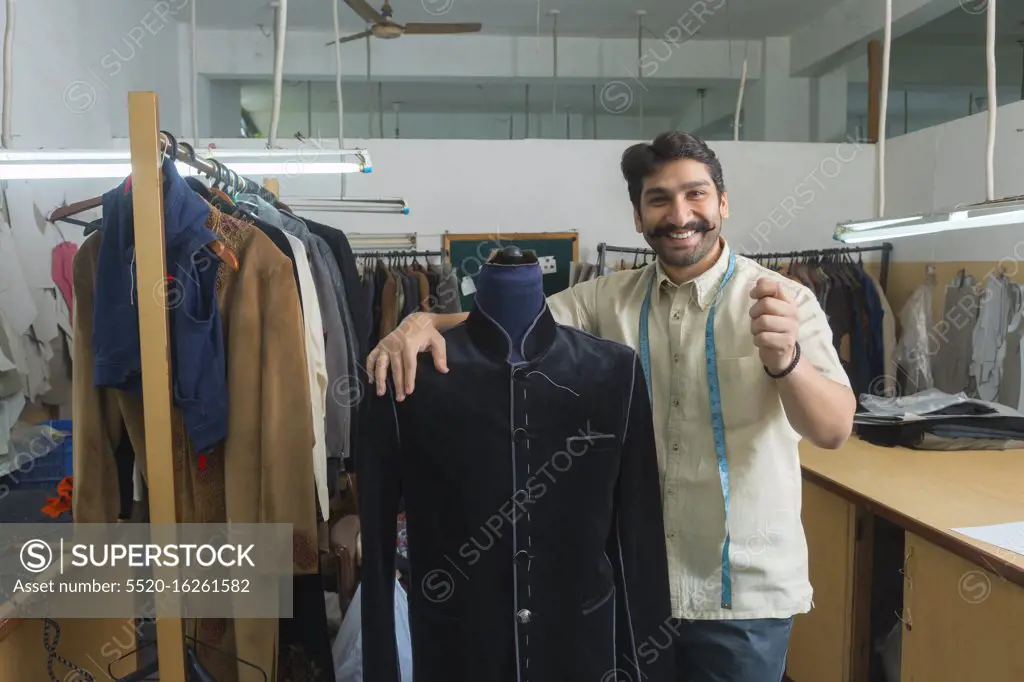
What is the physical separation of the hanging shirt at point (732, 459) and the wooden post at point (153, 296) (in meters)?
1.05

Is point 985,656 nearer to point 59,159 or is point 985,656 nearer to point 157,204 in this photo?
point 157,204

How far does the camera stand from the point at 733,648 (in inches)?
55.7

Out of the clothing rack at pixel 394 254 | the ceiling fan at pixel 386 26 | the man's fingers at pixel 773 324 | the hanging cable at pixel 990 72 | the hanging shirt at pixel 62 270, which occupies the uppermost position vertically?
the ceiling fan at pixel 386 26

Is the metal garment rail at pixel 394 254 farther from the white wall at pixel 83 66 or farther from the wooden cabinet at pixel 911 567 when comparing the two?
the wooden cabinet at pixel 911 567

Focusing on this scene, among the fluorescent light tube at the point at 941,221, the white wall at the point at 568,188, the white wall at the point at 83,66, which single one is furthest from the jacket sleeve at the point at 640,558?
the white wall at the point at 568,188

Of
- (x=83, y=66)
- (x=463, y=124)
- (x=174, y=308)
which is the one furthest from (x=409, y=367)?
(x=463, y=124)

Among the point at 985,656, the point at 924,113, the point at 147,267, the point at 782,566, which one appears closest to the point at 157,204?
the point at 147,267

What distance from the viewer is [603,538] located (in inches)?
51.0

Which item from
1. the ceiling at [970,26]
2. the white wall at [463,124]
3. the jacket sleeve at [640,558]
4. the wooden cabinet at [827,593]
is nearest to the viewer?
the jacket sleeve at [640,558]

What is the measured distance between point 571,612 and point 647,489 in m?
0.26

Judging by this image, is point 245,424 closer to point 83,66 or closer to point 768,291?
point 768,291

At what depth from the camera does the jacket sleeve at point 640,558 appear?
131 centimetres

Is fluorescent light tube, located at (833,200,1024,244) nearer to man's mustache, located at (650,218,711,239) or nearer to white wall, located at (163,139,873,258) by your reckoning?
man's mustache, located at (650,218,711,239)

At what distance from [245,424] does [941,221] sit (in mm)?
2109
